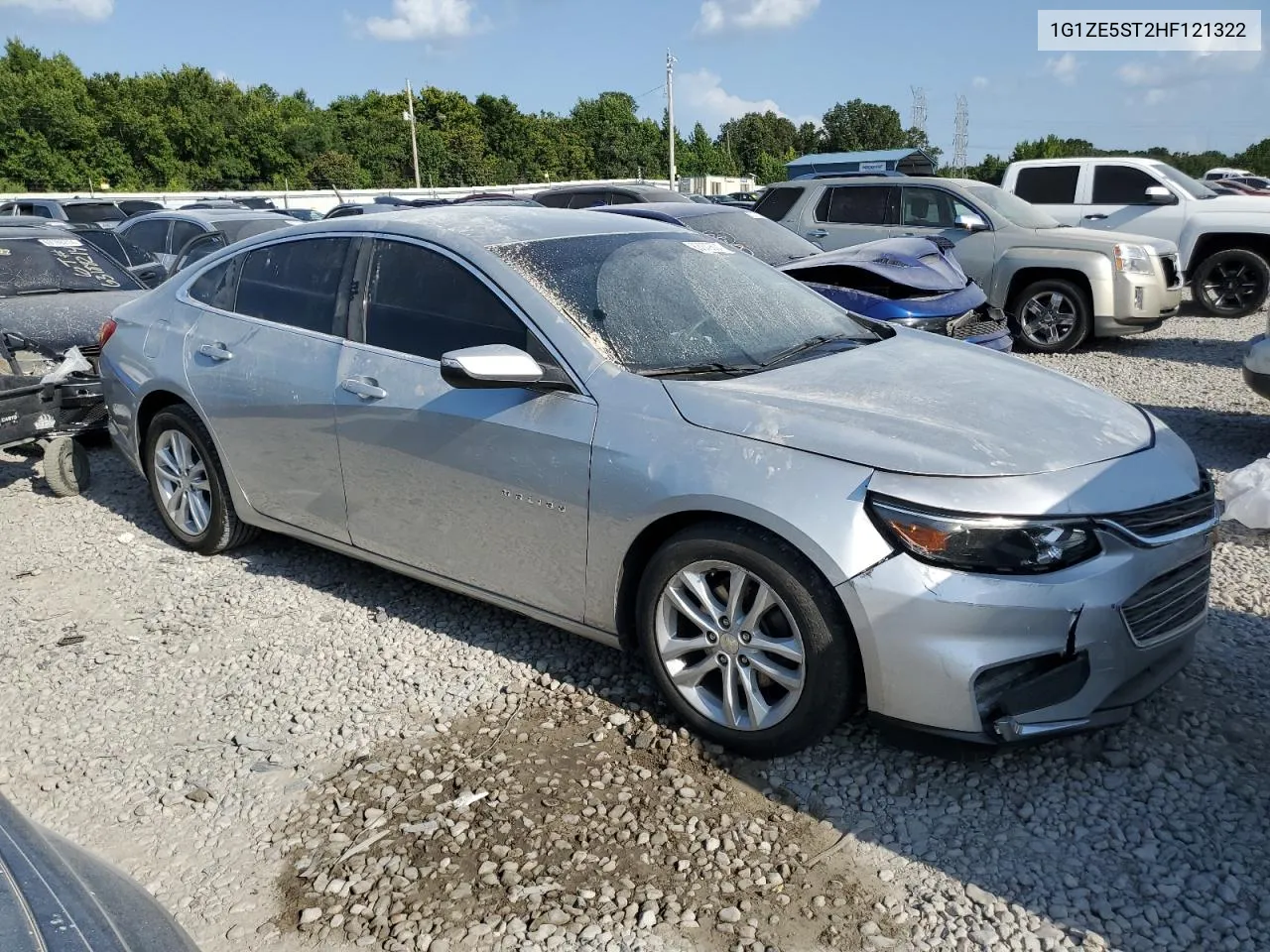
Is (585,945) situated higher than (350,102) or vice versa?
(350,102)

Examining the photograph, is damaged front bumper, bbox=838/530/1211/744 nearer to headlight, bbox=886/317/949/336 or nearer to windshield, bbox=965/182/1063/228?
headlight, bbox=886/317/949/336

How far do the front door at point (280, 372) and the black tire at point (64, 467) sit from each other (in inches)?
71.4

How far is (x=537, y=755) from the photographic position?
11.2 feet

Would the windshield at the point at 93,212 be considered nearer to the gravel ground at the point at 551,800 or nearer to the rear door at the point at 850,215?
the rear door at the point at 850,215

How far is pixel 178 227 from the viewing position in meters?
14.3

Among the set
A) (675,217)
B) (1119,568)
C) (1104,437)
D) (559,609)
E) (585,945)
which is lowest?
(585,945)

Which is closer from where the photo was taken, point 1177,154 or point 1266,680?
point 1266,680

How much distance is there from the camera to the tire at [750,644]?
303 centimetres

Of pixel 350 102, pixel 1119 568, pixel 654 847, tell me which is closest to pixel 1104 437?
pixel 1119 568

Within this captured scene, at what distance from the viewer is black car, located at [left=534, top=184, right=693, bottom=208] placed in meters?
13.2

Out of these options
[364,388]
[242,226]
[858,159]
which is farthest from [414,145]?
[364,388]

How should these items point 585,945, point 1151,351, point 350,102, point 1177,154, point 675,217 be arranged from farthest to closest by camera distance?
point 350,102, point 1177,154, point 1151,351, point 675,217, point 585,945

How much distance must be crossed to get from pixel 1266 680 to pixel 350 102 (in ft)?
270

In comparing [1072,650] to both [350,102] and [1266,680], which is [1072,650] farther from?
[350,102]
